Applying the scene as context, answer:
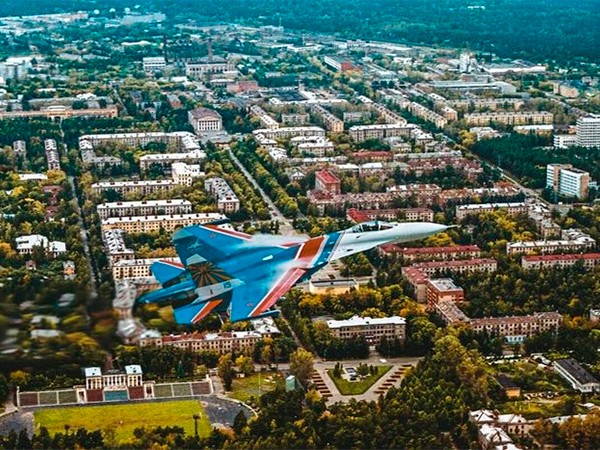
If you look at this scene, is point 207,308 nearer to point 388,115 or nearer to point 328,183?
point 328,183

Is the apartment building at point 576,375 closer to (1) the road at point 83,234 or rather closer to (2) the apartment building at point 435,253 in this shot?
(2) the apartment building at point 435,253

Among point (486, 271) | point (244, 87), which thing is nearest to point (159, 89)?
point (244, 87)

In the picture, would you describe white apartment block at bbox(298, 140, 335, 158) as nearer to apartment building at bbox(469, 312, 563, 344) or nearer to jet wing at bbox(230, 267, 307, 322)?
apartment building at bbox(469, 312, 563, 344)

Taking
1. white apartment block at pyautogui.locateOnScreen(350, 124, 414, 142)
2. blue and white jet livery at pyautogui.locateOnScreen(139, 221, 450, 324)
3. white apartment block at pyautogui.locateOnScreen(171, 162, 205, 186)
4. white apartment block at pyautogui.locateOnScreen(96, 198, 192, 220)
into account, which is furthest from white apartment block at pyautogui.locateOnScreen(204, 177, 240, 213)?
blue and white jet livery at pyautogui.locateOnScreen(139, 221, 450, 324)

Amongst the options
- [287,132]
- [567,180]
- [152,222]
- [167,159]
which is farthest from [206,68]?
[152,222]

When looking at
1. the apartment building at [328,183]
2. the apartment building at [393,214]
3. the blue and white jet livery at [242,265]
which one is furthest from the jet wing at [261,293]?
the apartment building at [328,183]

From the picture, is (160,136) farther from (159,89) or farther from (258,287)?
(258,287)
